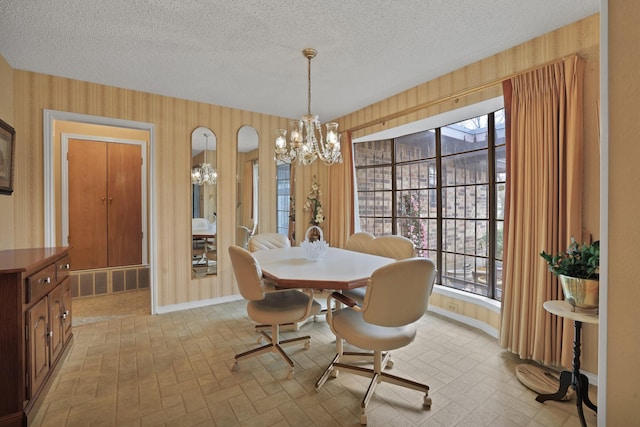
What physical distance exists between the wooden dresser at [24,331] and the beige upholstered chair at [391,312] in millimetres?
1840

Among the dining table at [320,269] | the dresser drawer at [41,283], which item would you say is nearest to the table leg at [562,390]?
the dining table at [320,269]

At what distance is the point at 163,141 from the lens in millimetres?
3562

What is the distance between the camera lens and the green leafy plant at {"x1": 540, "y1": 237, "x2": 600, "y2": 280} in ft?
5.34

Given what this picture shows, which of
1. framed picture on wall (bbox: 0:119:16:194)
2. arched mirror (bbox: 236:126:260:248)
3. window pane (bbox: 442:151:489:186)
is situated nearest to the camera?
framed picture on wall (bbox: 0:119:16:194)

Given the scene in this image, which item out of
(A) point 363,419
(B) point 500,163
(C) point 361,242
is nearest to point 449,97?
(B) point 500,163

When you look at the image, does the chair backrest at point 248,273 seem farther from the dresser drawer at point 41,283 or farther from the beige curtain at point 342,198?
the beige curtain at point 342,198

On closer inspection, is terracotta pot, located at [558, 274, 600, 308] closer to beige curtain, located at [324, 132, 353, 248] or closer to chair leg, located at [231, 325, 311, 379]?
chair leg, located at [231, 325, 311, 379]

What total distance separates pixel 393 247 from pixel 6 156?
3622mm

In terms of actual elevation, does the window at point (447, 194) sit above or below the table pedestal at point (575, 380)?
above

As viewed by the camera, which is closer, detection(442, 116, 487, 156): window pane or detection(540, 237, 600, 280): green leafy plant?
detection(540, 237, 600, 280): green leafy plant

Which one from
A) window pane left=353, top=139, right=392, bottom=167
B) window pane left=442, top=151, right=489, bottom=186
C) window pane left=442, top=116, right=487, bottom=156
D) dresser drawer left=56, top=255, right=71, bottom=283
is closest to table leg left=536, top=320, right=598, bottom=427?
window pane left=442, top=151, right=489, bottom=186

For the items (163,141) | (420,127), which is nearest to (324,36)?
(420,127)

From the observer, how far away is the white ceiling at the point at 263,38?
1992 mm

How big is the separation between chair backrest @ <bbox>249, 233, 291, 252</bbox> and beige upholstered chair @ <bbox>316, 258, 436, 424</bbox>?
1.68m
